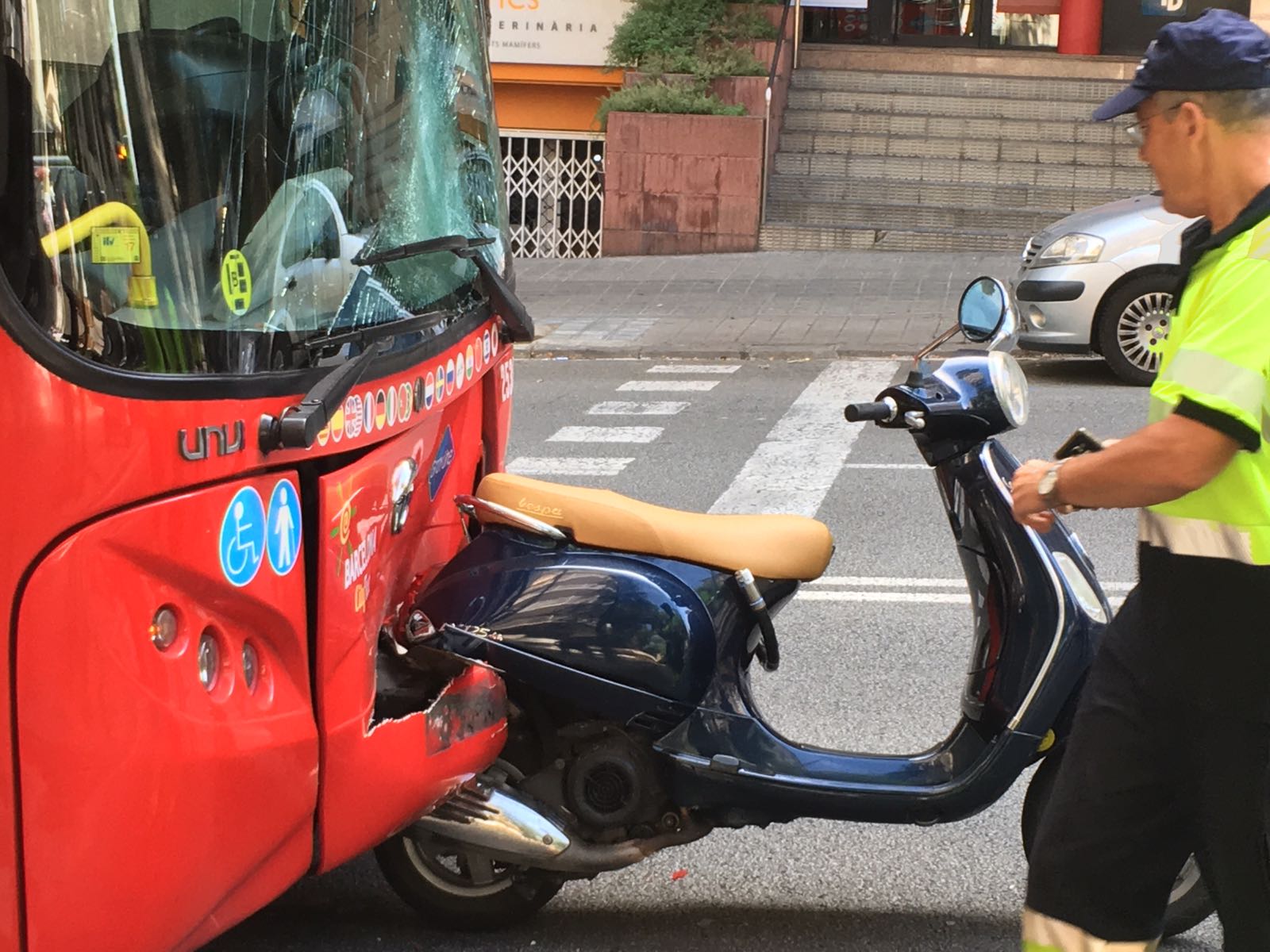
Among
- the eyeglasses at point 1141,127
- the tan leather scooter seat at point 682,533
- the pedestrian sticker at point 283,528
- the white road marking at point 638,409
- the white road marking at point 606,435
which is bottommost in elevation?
the white road marking at point 638,409

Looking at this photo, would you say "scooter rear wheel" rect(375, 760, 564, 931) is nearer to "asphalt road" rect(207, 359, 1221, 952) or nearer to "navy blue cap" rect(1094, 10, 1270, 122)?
"asphalt road" rect(207, 359, 1221, 952)

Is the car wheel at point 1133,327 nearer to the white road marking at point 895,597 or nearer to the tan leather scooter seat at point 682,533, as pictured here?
the white road marking at point 895,597

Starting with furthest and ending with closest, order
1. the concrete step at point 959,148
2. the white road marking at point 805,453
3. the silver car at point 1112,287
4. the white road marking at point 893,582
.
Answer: the concrete step at point 959,148, the silver car at point 1112,287, the white road marking at point 805,453, the white road marking at point 893,582

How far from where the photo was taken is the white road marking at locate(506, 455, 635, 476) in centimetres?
849

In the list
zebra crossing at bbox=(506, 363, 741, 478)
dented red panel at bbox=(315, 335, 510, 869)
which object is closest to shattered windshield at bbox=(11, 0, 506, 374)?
dented red panel at bbox=(315, 335, 510, 869)

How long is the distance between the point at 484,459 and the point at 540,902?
108 centimetres

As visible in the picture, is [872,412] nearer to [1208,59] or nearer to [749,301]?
[1208,59]

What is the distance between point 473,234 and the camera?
3961 mm

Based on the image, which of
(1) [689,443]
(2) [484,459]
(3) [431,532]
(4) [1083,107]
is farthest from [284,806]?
(4) [1083,107]

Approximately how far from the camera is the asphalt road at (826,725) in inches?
149

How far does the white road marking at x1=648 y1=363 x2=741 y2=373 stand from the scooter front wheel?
860 centimetres

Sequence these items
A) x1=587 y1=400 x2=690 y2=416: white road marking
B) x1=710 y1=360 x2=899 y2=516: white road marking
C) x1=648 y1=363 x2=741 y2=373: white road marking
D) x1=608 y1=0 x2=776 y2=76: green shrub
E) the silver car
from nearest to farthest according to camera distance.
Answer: x1=710 y1=360 x2=899 y2=516: white road marking, x1=587 y1=400 x2=690 y2=416: white road marking, the silver car, x1=648 y1=363 x2=741 y2=373: white road marking, x1=608 y1=0 x2=776 y2=76: green shrub

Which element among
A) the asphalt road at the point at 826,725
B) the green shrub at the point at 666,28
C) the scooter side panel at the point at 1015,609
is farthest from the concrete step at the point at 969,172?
the scooter side panel at the point at 1015,609

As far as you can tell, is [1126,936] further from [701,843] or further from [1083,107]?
[1083,107]
